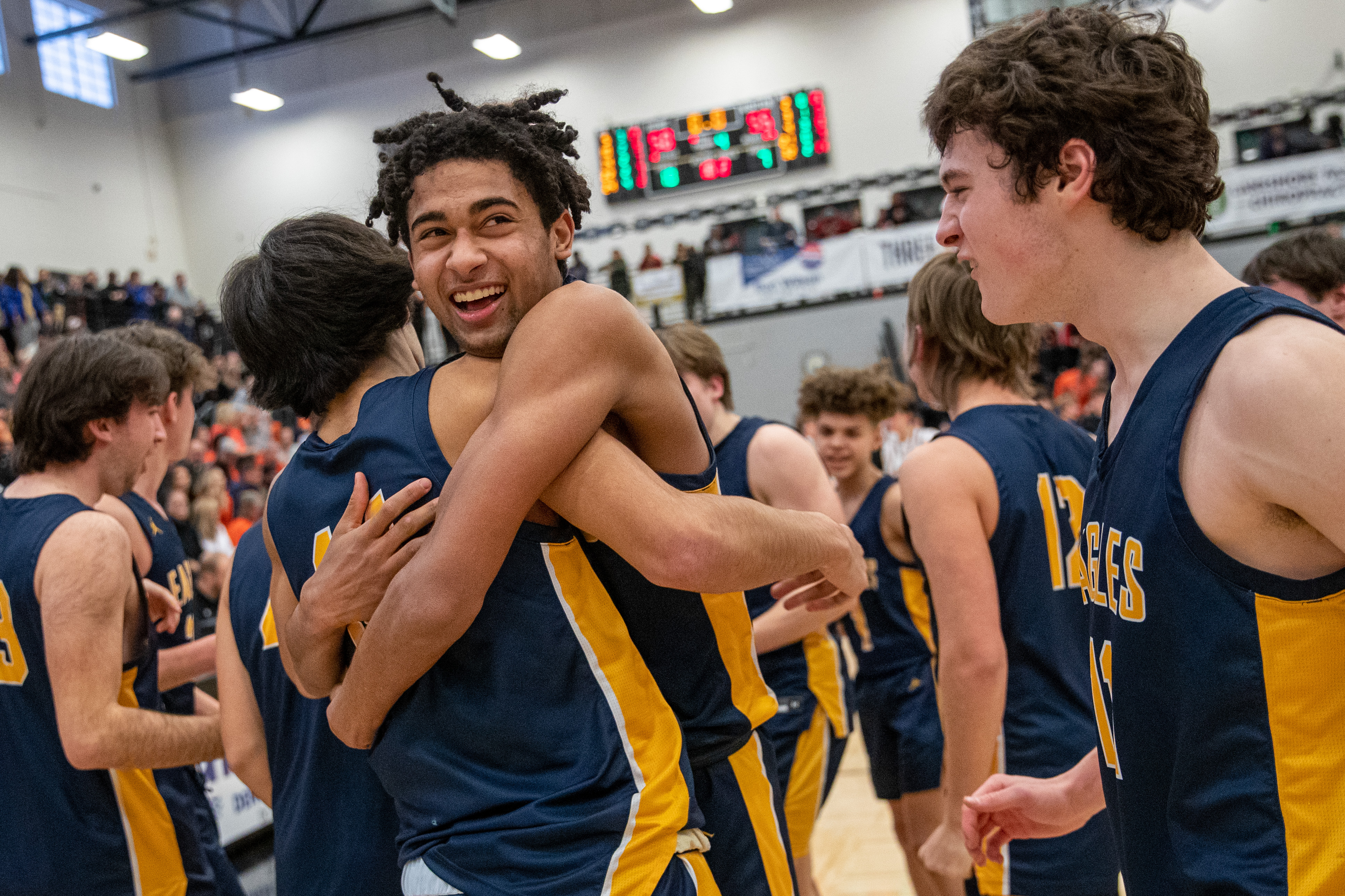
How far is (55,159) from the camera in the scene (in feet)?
59.0

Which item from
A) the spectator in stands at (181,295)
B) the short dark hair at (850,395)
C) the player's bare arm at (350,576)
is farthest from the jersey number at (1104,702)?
Result: the spectator in stands at (181,295)

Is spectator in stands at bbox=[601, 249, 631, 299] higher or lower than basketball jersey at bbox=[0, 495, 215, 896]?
higher

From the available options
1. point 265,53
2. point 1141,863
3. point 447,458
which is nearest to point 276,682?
point 447,458

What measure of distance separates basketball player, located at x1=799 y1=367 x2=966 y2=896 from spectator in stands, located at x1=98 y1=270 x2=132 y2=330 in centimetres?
1512

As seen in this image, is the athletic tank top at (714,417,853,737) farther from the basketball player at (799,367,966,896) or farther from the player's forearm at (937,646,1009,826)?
the player's forearm at (937,646,1009,826)

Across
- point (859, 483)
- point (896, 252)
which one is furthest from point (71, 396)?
point (896, 252)

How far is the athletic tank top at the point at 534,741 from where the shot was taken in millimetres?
1368

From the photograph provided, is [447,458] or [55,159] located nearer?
[447,458]

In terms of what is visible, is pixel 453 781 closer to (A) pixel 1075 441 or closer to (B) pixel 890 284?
(A) pixel 1075 441

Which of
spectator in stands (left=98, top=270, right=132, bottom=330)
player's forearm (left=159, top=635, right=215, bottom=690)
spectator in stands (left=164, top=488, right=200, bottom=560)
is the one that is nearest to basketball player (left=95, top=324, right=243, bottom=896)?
player's forearm (left=159, top=635, right=215, bottom=690)

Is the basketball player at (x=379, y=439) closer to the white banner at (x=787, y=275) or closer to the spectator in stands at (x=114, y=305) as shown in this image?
the white banner at (x=787, y=275)

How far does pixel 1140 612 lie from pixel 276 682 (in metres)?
1.61

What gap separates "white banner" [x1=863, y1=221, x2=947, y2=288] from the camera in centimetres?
1436

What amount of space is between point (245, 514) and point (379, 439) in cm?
952
